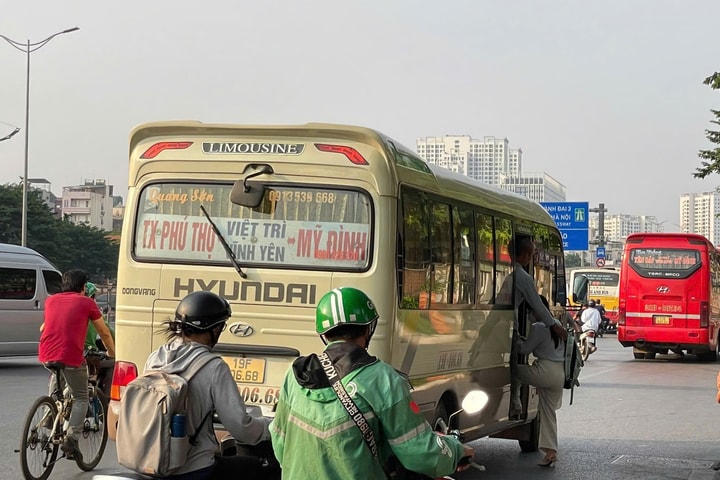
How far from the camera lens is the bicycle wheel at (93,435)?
29.3 ft

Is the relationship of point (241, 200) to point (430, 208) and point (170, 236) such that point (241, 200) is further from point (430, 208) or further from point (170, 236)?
point (430, 208)

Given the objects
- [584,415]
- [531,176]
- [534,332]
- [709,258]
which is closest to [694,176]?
[709,258]

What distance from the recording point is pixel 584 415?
14.1m

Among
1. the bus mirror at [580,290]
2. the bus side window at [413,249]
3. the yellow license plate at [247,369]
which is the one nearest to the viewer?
the yellow license plate at [247,369]

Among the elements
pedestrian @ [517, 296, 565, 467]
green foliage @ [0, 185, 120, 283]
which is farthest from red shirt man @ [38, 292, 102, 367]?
green foliage @ [0, 185, 120, 283]

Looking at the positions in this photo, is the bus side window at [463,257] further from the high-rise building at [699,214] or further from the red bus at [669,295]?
the high-rise building at [699,214]

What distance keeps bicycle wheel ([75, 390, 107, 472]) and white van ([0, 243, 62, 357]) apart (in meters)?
10.6

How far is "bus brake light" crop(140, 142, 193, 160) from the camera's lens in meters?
7.61

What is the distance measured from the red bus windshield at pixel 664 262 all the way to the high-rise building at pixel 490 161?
8681 cm

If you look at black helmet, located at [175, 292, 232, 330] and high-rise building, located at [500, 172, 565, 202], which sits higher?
high-rise building, located at [500, 172, 565, 202]

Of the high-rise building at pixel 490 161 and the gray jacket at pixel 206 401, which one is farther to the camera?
the high-rise building at pixel 490 161

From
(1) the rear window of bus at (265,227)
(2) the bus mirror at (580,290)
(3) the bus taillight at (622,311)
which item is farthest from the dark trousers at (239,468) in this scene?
(3) the bus taillight at (622,311)

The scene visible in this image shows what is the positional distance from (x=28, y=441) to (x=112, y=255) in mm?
74175

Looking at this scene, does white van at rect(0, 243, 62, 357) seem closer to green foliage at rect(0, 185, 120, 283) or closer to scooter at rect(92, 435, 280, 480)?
scooter at rect(92, 435, 280, 480)
